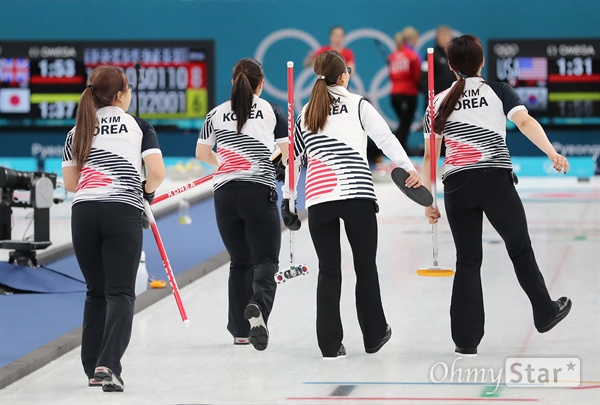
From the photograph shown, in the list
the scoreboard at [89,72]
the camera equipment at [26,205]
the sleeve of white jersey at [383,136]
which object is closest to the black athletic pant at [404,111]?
the scoreboard at [89,72]

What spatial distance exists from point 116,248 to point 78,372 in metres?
1.03

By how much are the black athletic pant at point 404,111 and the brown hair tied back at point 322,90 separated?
1109 centimetres

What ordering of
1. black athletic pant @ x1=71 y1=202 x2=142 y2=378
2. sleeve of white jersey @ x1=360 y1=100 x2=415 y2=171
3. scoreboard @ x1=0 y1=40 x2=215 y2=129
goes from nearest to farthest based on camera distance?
1. black athletic pant @ x1=71 y1=202 x2=142 y2=378
2. sleeve of white jersey @ x1=360 y1=100 x2=415 y2=171
3. scoreboard @ x1=0 y1=40 x2=215 y2=129

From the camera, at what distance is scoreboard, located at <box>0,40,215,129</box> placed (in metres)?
19.0

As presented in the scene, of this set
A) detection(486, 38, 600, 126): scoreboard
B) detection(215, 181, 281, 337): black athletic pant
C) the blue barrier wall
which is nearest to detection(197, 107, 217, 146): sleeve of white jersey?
detection(215, 181, 281, 337): black athletic pant

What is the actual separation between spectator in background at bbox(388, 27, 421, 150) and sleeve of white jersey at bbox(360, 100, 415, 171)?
35.9 feet

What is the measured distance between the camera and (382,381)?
269 inches

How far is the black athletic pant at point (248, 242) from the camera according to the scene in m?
7.64

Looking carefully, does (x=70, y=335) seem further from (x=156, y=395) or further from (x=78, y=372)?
(x=156, y=395)

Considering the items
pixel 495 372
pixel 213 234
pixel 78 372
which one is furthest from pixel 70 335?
pixel 213 234

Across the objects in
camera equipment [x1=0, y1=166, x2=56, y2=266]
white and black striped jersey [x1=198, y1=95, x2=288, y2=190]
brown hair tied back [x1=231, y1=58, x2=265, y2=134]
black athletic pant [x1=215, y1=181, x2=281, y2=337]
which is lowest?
camera equipment [x1=0, y1=166, x2=56, y2=266]

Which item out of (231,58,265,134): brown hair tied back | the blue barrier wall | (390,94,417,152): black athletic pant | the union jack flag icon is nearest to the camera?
(231,58,265,134): brown hair tied back

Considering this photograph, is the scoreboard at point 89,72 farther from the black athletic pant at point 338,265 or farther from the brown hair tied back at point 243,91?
the black athletic pant at point 338,265

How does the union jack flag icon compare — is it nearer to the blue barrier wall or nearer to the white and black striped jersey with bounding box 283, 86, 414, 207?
the blue barrier wall
